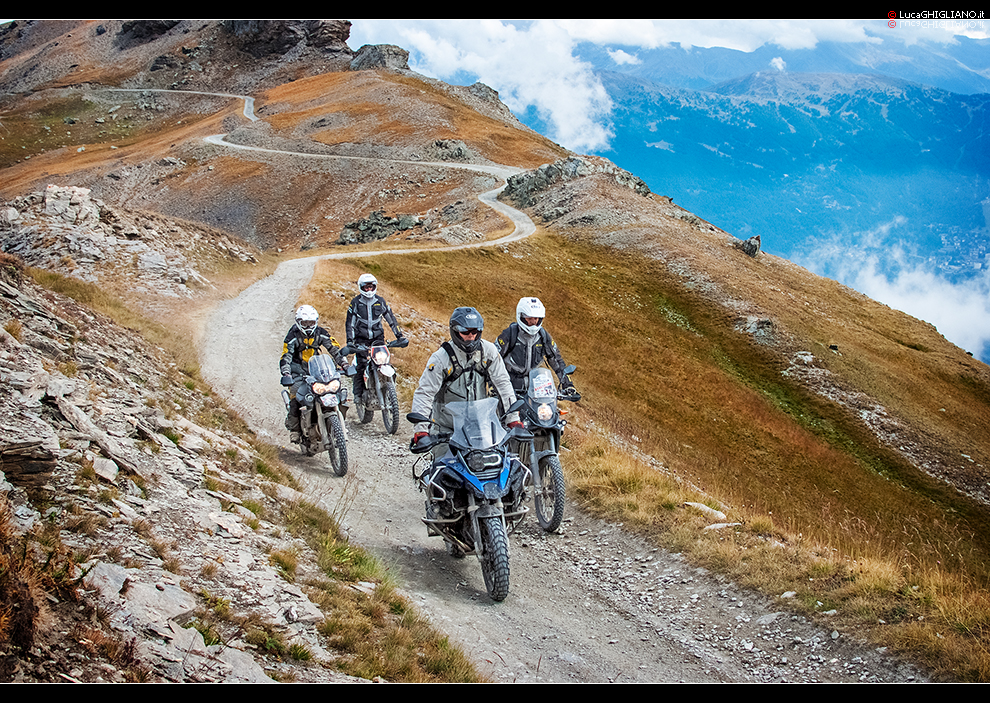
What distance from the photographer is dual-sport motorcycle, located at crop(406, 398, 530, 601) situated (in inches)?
290

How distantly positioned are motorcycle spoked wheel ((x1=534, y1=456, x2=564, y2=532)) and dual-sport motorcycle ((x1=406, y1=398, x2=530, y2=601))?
5.24 ft

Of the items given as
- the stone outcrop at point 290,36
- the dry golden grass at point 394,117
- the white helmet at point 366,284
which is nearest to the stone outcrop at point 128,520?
the white helmet at point 366,284

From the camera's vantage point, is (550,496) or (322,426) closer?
(550,496)

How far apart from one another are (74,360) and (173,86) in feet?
460

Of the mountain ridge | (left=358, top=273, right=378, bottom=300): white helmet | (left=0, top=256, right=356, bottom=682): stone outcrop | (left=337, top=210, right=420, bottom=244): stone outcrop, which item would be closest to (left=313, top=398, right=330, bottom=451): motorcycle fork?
(left=0, top=256, right=356, bottom=682): stone outcrop

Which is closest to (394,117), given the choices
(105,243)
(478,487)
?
(105,243)

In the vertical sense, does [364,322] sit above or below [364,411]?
above

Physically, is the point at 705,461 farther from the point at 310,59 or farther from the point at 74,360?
the point at 310,59

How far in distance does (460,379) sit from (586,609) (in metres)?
3.51

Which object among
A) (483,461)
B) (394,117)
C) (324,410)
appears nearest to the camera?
(483,461)

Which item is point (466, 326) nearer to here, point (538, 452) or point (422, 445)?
point (422, 445)

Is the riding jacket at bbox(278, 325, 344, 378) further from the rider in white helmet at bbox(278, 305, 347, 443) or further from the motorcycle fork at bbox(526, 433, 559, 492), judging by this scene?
the motorcycle fork at bbox(526, 433, 559, 492)

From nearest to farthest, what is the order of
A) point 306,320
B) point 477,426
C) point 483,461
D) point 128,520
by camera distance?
1. point 128,520
2. point 483,461
3. point 477,426
4. point 306,320

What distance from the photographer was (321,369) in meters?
11.5
